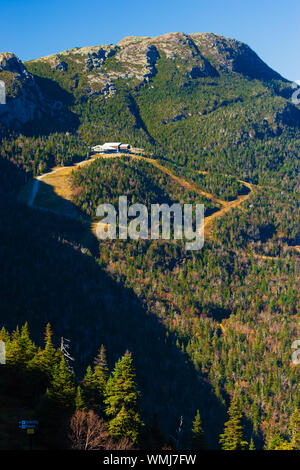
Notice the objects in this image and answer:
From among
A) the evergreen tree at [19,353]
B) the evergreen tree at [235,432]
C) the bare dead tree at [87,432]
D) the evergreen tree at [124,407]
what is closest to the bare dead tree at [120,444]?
the evergreen tree at [124,407]

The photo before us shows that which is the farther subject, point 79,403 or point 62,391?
point 62,391

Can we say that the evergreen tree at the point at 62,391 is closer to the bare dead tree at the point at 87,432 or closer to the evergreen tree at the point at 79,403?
the evergreen tree at the point at 79,403

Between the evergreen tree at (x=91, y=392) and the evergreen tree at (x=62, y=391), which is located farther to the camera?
the evergreen tree at (x=91, y=392)

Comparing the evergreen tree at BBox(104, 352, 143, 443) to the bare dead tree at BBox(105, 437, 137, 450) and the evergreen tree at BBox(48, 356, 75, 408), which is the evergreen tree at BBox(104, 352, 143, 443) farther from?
the evergreen tree at BBox(48, 356, 75, 408)

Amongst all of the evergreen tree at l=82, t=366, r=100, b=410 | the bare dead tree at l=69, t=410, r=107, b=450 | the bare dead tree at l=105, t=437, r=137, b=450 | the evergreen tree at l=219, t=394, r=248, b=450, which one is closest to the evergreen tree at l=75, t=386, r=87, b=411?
the bare dead tree at l=69, t=410, r=107, b=450

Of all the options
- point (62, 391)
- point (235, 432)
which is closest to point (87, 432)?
point (62, 391)

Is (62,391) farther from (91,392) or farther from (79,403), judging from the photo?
(91,392)
